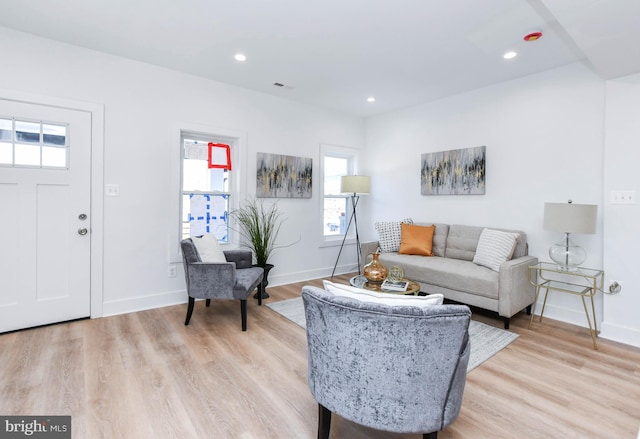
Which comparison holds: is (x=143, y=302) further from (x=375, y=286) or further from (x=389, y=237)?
(x=389, y=237)

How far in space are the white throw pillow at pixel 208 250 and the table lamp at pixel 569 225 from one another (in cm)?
309

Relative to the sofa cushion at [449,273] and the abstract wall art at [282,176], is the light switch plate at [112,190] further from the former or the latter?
the sofa cushion at [449,273]

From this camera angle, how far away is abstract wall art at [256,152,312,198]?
4191 mm

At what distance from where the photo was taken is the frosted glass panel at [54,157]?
2883 mm

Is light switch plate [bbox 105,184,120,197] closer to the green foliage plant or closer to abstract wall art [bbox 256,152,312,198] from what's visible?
the green foliage plant

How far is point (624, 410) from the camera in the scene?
6.03 feet

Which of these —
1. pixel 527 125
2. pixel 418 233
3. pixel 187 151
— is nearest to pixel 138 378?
pixel 187 151

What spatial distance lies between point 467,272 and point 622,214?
1.33m

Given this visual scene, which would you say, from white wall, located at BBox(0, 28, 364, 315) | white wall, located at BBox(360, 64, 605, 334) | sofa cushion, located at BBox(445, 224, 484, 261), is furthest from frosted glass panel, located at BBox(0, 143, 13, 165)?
sofa cushion, located at BBox(445, 224, 484, 261)

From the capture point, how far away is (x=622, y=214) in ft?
9.09

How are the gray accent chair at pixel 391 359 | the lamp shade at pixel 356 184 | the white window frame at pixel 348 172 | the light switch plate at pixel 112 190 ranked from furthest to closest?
the white window frame at pixel 348 172 < the lamp shade at pixel 356 184 < the light switch plate at pixel 112 190 < the gray accent chair at pixel 391 359

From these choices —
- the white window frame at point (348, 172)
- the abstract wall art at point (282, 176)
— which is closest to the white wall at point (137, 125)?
the abstract wall art at point (282, 176)

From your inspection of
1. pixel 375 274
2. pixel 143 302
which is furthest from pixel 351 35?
pixel 143 302

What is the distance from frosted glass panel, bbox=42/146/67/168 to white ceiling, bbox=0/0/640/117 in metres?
0.96
